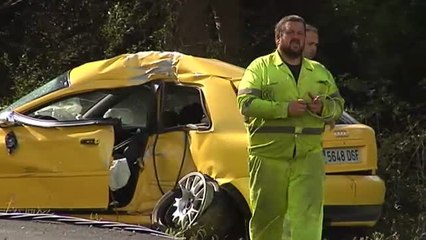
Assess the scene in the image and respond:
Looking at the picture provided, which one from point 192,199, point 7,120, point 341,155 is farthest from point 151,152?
point 341,155

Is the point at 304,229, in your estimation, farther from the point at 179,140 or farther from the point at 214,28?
the point at 214,28

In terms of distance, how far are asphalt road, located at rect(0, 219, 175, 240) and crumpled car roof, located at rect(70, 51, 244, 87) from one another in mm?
3263

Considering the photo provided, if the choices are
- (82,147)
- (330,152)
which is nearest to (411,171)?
(330,152)

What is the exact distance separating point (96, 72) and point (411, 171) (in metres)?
4.19

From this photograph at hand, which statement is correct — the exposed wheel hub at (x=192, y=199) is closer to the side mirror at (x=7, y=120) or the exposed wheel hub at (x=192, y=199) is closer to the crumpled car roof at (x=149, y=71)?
the crumpled car roof at (x=149, y=71)

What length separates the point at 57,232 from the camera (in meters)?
5.84

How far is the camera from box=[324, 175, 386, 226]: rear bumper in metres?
8.58

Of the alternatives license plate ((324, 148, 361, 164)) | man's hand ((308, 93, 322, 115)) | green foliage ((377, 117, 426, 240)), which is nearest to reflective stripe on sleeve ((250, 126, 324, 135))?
man's hand ((308, 93, 322, 115))

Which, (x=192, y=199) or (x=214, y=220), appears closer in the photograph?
(x=214, y=220)

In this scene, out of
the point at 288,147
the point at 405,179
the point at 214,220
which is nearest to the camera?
the point at 288,147

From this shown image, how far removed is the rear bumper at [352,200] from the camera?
8578mm

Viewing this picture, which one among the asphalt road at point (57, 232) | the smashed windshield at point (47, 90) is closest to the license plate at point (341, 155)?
the smashed windshield at point (47, 90)

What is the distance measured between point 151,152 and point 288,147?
186cm

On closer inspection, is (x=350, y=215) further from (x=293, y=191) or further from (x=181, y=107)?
(x=181, y=107)
